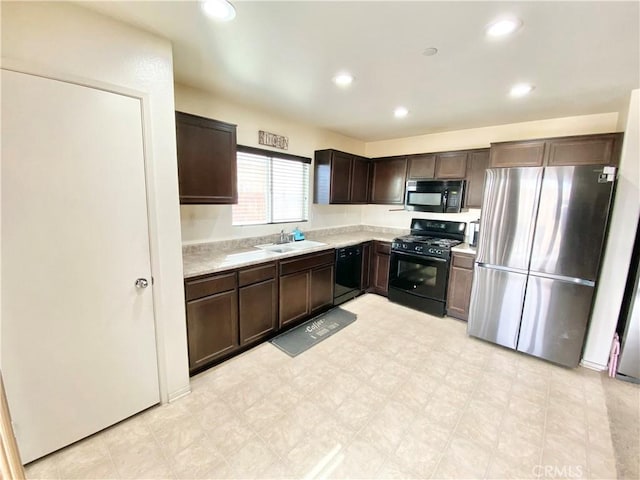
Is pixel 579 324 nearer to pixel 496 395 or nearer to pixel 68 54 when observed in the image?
pixel 496 395

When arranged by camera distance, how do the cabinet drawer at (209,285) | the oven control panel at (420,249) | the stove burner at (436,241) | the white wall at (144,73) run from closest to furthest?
1. the white wall at (144,73)
2. the cabinet drawer at (209,285)
3. the oven control panel at (420,249)
4. the stove burner at (436,241)

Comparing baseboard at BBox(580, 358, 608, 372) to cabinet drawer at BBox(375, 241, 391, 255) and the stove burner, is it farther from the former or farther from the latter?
cabinet drawer at BBox(375, 241, 391, 255)

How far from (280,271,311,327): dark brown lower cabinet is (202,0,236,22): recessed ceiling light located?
2159mm

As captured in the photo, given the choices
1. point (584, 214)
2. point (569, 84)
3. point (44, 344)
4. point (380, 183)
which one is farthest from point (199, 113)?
point (584, 214)

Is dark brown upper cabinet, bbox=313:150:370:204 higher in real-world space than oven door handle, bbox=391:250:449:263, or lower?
higher

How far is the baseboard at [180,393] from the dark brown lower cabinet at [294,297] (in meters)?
1.09

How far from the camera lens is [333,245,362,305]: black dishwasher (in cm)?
368

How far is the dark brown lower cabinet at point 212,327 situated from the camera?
2.22 metres

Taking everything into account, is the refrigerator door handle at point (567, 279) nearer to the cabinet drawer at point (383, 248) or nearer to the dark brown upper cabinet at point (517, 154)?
the dark brown upper cabinet at point (517, 154)

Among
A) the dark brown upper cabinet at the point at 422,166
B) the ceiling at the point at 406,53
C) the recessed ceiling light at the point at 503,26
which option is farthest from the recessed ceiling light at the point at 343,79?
the dark brown upper cabinet at the point at 422,166

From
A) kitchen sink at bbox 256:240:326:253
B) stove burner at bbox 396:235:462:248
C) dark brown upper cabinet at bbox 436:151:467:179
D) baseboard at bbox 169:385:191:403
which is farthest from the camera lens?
dark brown upper cabinet at bbox 436:151:467:179

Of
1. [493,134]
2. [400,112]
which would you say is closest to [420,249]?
[400,112]

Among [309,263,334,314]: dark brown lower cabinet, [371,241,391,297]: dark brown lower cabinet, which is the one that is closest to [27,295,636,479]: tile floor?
[309,263,334,314]: dark brown lower cabinet

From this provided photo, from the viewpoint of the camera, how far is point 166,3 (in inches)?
56.0
